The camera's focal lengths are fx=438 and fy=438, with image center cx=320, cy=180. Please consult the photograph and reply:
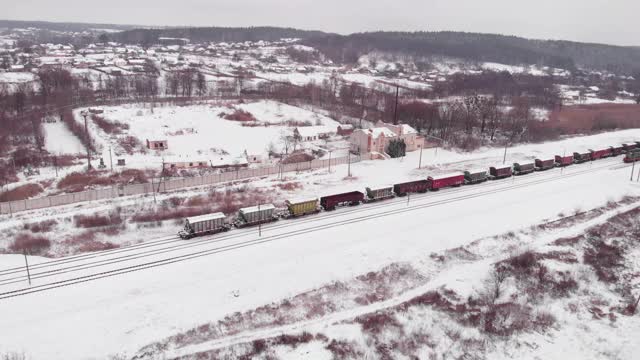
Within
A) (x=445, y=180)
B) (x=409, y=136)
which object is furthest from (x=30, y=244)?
(x=409, y=136)

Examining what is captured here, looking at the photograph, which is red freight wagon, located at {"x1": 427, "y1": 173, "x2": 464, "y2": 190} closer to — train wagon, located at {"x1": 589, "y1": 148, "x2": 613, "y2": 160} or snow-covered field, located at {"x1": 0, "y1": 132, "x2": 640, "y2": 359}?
snow-covered field, located at {"x1": 0, "y1": 132, "x2": 640, "y2": 359}

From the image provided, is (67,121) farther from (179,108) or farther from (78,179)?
(78,179)

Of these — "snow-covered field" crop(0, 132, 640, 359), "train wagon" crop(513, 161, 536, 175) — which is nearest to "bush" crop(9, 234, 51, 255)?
"snow-covered field" crop(0, 132, 640, 359)

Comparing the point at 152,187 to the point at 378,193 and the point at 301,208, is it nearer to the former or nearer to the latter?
the point at 301,208

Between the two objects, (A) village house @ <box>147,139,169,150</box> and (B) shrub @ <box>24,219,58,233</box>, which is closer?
(B) shrub @ <box>24,219,58,233</box>

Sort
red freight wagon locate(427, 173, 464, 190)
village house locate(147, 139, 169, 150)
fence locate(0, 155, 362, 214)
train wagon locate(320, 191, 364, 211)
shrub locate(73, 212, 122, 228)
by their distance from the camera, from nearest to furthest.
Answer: shrub locate(73, 212, 122, 228)
fence locate(0, 155, 362, 214)
train wagon locate(320, 191, 364, 211)
red freight wagon locate(427, 173, 464, 190)
village house locate(147, 139, 169, 150)

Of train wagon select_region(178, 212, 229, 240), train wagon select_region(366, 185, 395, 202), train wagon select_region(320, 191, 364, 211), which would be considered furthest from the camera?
train wagon select_region(366, 185, 395, 202)

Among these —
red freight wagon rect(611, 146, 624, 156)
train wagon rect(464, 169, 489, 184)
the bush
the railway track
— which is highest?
red freight wagon rect(611, 146, 624, 156)

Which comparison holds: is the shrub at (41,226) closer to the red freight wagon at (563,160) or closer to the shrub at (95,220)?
the shrub at (95,220)

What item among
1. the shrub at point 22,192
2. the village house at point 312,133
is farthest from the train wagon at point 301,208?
the village house at point 312,133
